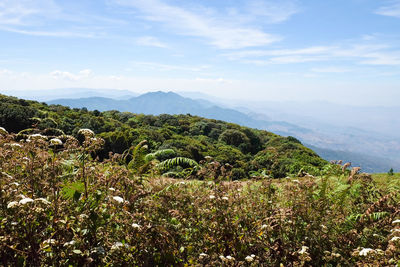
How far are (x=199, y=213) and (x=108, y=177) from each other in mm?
1334

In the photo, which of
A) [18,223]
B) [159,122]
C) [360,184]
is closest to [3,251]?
[18,223]

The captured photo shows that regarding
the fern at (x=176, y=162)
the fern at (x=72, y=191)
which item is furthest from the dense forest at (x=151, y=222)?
the fern at (x=176, y=162)

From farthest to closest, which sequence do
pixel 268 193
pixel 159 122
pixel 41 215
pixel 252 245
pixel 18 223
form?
pixel 159 122, pixel 268 193, pixel 252 245, pixel 41 215, pixel 18 223

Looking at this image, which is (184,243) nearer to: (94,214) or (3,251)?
(94,214)

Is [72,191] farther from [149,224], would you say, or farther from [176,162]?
[176,162]

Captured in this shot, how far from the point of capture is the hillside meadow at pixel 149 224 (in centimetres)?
233

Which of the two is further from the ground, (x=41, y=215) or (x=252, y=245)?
(x=41, y=215)

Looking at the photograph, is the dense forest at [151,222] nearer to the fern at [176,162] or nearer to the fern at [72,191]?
the fern at [72,191]

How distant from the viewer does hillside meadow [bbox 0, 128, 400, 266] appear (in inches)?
91.6

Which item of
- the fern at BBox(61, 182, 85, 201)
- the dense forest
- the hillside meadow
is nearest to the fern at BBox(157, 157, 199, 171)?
the dense forest

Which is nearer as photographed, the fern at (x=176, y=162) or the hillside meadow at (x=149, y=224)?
the hillside meadow at (x=149, y=224)

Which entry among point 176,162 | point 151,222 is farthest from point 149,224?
point 176,162

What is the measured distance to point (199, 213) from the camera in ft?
11.3

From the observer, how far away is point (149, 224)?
102 inches
